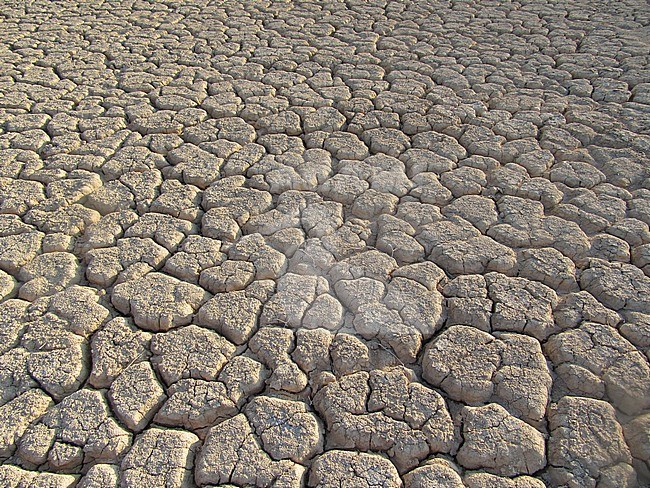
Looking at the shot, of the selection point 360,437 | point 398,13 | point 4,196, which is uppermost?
point 398,13

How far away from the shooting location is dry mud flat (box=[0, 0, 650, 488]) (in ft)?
5.18

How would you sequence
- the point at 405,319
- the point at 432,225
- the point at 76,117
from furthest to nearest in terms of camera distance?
the point at 76,117 < the point at 432,225 < the point at 405,319

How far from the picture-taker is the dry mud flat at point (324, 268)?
1579 mm

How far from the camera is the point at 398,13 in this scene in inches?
174

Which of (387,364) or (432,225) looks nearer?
(387,364)

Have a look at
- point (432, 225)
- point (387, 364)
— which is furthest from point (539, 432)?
point (432, 225)

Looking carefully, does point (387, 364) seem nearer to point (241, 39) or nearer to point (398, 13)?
point (241, 39)

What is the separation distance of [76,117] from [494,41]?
269 cm

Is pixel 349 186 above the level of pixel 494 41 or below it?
below

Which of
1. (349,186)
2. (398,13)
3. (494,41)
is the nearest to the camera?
(349,186)

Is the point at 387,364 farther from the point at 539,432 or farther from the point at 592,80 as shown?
the point at 592,80

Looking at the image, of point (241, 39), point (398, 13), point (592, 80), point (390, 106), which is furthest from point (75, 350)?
point (398, 13)

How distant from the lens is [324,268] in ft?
6.97

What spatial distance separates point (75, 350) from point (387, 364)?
0.97 metres
